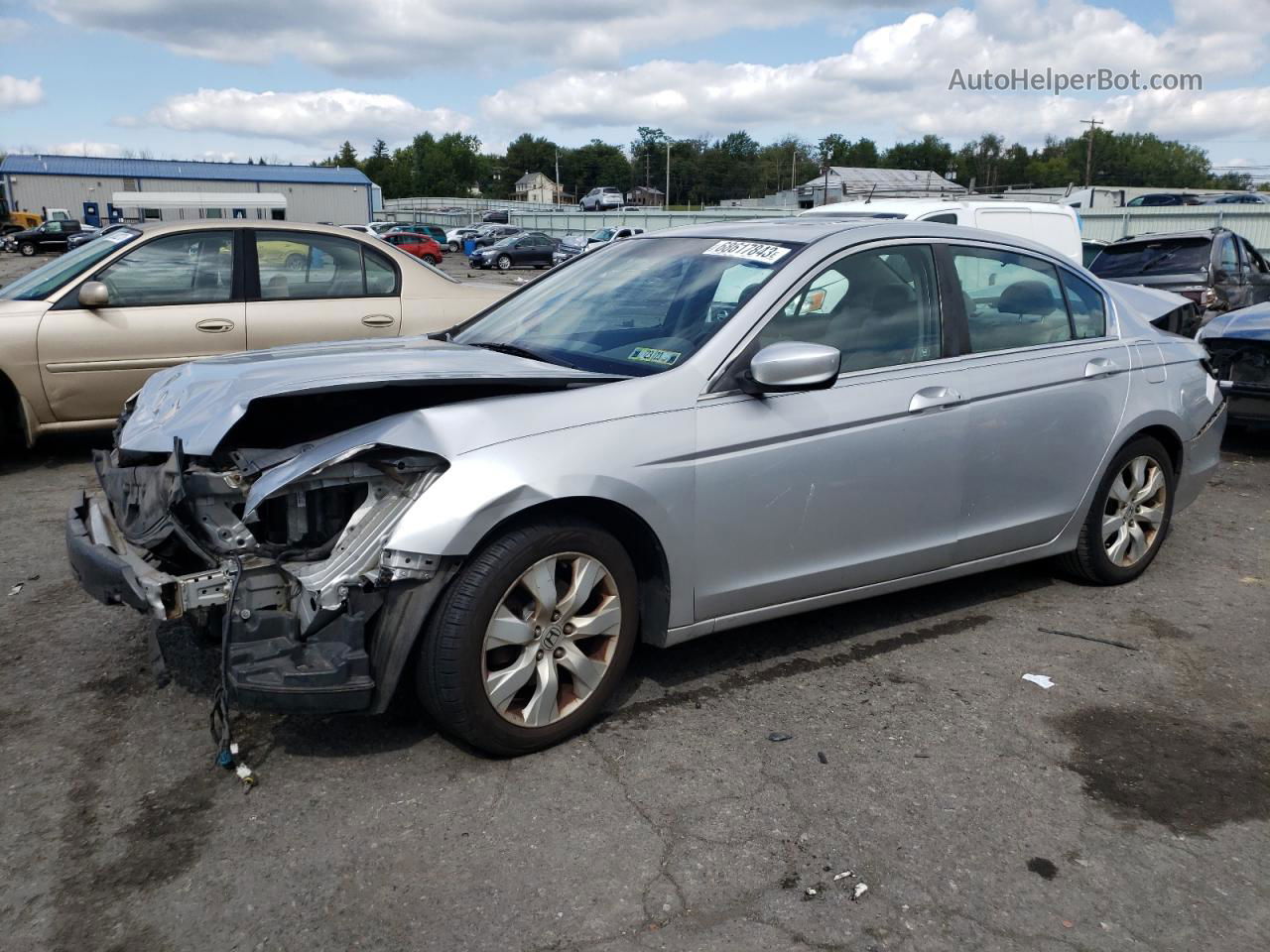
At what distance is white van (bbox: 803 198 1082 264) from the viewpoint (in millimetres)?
9102

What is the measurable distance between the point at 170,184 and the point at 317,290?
3403 inches

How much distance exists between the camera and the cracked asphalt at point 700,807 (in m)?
2.67

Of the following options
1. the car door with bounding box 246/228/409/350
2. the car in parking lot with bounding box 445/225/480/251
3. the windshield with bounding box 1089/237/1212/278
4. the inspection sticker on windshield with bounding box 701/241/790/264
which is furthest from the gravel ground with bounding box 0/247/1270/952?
the car in parking lot with bounding box 445/225/480/251

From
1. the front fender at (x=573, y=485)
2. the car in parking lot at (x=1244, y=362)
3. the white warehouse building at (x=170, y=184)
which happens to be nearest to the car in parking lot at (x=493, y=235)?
the white warehouse building at (x=170, y=184)

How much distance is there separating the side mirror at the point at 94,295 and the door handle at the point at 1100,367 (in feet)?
19.4

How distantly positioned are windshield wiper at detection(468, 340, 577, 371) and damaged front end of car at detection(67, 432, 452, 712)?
3.07ft

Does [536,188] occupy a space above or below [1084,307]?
above

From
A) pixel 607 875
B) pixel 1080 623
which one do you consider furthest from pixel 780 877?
pixel 1080 623

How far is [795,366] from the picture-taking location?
142 inches

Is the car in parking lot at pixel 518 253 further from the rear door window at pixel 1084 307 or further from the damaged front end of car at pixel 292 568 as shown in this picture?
the damaged front end of car at pixel 292 568

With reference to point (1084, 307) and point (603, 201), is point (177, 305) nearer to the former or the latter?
point (1084, 307)

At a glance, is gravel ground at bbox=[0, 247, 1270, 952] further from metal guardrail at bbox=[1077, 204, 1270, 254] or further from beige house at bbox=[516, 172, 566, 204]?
beige house at bbox=[516, 172, 566, 204]

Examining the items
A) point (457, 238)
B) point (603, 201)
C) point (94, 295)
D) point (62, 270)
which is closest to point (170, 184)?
point (603, 201)

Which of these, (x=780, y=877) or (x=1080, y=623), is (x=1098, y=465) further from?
(x=780, y=877)
